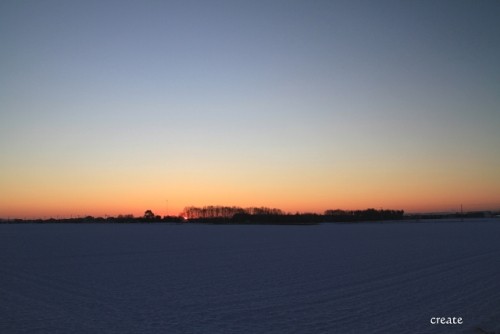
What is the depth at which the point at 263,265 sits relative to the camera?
19.0 metres

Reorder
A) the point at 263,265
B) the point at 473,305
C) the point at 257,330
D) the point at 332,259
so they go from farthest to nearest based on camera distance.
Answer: the point at 332,259 → the point at 263,265 → the point at 473,305 → the point at 257,330

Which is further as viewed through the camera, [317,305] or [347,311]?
[317,305]

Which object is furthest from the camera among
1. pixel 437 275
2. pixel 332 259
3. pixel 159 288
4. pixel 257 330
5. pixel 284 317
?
pixel 332 259

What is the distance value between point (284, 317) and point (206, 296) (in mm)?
3199

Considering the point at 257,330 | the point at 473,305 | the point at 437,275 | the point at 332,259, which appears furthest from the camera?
the point at 332,259

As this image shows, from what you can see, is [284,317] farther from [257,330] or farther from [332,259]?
[332,259]

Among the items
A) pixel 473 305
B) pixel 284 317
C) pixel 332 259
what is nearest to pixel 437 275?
pixel 473 305

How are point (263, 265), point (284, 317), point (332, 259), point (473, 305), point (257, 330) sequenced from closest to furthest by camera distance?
point (257, 330) → point (284, 317) → point (473, 305) → point (263, 265) → point (332, 259)

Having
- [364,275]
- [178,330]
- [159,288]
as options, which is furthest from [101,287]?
[364,275]

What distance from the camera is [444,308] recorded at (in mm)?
10211

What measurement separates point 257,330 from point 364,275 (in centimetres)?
809

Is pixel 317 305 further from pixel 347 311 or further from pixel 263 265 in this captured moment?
pixel 263 265

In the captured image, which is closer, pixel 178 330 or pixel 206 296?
pixel 178 330

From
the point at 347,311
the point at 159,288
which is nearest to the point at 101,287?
the point at 159,288
